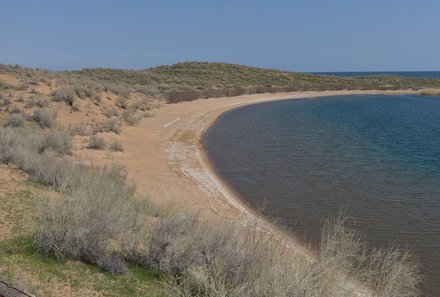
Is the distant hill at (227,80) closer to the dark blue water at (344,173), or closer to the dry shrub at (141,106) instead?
the dry shrub at (141,106)

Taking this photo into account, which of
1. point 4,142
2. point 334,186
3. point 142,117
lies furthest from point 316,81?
point 4,142

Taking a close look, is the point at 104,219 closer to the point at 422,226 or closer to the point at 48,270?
the point at 48,270

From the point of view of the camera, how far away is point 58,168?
1027 cm

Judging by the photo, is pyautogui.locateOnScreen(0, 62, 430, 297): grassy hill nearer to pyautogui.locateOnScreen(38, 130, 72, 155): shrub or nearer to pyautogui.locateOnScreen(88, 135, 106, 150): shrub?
pyautogui.locateOnScreen(38, 130, 72, 155): shrub

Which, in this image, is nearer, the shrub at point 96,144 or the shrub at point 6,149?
the shrub at point 6,149

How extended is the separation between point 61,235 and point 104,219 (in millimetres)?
655

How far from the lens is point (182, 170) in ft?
53.3

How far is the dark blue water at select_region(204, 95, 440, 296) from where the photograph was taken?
1142 cm

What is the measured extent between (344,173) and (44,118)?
505 inches

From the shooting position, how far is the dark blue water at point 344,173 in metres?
11.4

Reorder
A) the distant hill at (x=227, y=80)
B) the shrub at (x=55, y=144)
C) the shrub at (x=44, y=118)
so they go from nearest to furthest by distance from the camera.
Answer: the shrub at (x=55, y=144) < the shrub at (x=44, y=118) < the distant hill at (x=227, y=80)

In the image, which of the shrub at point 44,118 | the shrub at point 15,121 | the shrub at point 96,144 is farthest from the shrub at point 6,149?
the shrub at point 44,118

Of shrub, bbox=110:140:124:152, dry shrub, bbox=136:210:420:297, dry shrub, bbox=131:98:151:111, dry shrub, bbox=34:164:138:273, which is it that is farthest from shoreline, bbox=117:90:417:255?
dry shrub, bbox=34:164:138:273

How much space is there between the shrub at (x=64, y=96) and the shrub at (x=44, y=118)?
12.9ft
